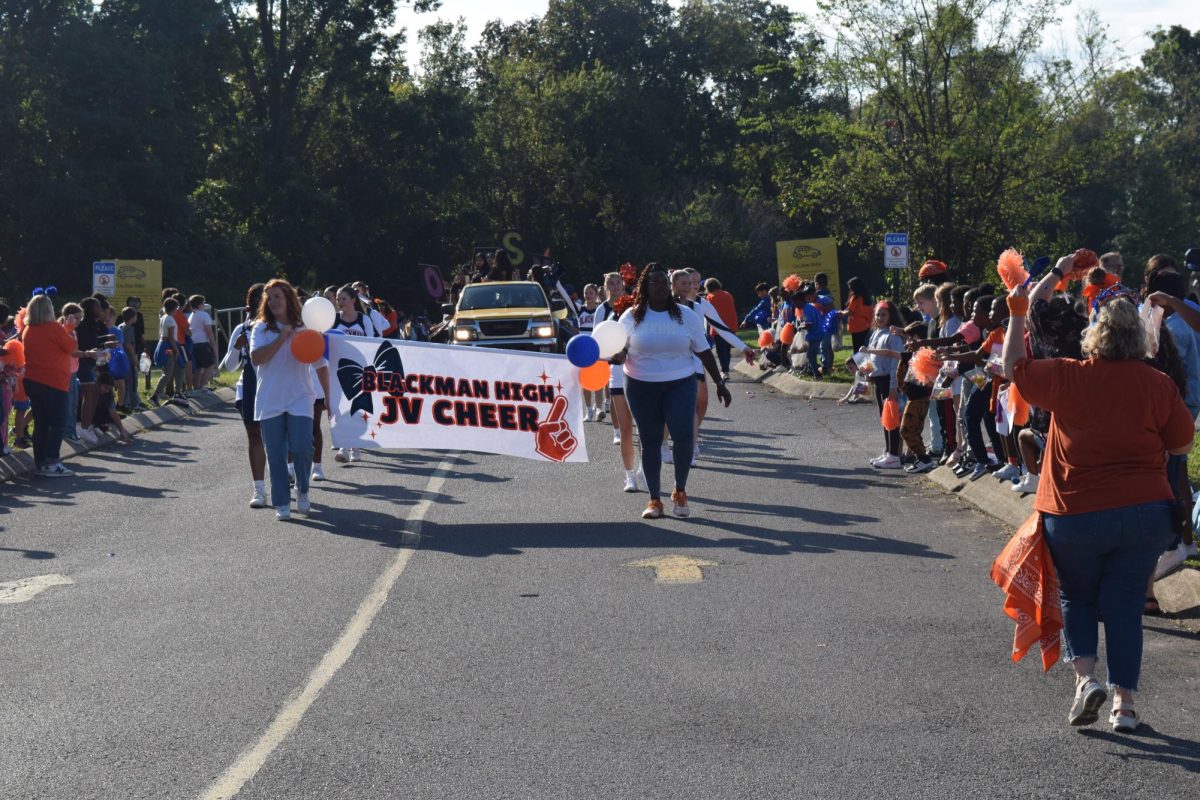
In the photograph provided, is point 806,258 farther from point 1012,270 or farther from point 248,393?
point 1012,270

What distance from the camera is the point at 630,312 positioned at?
12289mm

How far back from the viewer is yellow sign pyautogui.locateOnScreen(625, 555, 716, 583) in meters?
9.90

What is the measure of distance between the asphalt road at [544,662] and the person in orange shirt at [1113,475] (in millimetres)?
Answer: 320

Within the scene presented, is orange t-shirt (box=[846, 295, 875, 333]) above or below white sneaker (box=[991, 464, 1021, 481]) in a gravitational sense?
above

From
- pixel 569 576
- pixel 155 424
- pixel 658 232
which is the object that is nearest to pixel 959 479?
pixel 569 576

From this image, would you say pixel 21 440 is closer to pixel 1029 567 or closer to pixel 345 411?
pixel 345 411

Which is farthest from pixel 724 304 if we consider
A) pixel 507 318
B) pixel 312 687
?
pixel 312 687

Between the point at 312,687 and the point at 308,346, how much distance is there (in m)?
5.77

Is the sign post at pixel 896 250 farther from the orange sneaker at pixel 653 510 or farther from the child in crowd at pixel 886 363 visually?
the orange sneaker at pixel 653 510

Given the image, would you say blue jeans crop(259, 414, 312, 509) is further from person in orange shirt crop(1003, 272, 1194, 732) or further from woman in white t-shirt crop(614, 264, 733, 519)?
person in orange shirt crop(1003, 272, 1194, 732)

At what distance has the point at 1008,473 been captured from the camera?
42.5 ft

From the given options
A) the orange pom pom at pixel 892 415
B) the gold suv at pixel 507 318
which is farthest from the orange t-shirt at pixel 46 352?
the gold suv at pixel 507 318

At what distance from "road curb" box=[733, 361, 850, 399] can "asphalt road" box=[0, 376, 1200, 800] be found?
40.0 ft

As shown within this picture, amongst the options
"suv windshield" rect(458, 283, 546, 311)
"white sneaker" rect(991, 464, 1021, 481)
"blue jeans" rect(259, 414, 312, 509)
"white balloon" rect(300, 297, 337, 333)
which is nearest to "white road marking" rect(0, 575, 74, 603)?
→ "blue jeans" rect(259, 414, 312, 509)
